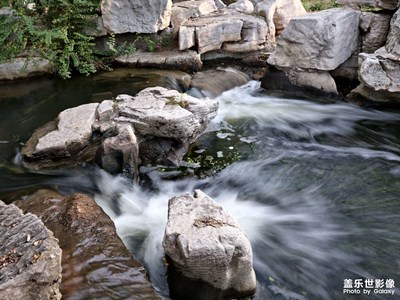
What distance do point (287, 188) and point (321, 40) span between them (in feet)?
10.9

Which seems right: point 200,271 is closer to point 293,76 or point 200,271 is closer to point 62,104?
point 62,104

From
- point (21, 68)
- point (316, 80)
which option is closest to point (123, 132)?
point (21, 68)

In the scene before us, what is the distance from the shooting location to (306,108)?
732cm

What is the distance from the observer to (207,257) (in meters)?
2.96

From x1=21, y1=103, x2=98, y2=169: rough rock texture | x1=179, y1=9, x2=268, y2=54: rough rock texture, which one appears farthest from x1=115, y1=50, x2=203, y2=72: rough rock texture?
x1=21, y1=103, x2=98, y2=169: rough rock texture

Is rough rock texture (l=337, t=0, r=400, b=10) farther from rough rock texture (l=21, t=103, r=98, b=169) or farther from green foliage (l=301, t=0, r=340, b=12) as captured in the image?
rough rock texture (l=21, t=103, r=98, b=169)

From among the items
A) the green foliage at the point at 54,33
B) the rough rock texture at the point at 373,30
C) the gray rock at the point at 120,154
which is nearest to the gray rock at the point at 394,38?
the rough rock texture at the point at 373,30

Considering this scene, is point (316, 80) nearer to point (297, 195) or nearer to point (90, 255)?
point (297, 195)

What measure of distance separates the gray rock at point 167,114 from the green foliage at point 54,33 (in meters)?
2.63

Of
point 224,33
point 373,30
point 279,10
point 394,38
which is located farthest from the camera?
point 279,10

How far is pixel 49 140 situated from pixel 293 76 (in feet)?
15.7

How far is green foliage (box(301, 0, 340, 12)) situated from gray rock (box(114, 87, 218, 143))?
7381 millimetres

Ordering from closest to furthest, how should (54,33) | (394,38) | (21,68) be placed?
(394,38) → (54,33) → (21,68)

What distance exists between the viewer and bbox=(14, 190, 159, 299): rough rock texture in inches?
122
